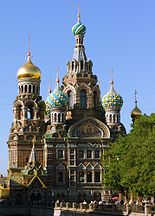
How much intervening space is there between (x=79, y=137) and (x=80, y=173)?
452 cm

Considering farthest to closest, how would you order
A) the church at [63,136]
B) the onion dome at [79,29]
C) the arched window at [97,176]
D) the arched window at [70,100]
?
the onion dome at [79,29]
the arched window at [70,100]
the arched window at [97,176]
the church at [63,136]

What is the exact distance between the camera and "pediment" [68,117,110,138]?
7356 cm

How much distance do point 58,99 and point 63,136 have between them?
4.78 metres

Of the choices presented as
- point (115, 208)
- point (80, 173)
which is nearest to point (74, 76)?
point (80, 173)

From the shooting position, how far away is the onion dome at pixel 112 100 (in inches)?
3002

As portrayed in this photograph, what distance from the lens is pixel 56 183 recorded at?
7238 centimetres

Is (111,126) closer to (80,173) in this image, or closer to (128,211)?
(80,173)

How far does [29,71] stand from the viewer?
75875 mm

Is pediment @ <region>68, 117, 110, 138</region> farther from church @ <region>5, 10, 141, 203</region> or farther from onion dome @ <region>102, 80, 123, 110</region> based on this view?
onion dome @ <region>102, 80, 123, 110</region>

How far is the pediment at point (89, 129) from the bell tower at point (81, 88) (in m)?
2.14

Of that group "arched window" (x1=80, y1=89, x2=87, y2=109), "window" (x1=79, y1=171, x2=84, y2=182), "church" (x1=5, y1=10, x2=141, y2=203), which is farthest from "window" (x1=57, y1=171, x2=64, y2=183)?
"arched window" (x1=80, y1=89, x2=87, y2=109)

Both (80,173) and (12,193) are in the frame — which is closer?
(12,193)

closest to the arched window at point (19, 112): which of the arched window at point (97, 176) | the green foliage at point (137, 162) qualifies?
the arched window at point (97, 176)

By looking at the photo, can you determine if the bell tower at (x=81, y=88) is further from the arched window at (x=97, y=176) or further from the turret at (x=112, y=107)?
the arched window at (x=97, y=176)
